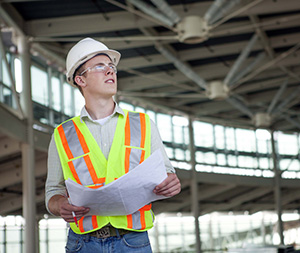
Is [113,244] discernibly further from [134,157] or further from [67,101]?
[67,101]

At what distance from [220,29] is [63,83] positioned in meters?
8.08

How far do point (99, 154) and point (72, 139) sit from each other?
0.21 meters

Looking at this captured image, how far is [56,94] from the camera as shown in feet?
81.4

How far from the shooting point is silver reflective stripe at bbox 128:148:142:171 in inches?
124

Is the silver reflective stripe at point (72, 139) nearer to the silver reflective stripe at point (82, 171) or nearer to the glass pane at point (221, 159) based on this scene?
the silver reflective stripe at point (82, 171)

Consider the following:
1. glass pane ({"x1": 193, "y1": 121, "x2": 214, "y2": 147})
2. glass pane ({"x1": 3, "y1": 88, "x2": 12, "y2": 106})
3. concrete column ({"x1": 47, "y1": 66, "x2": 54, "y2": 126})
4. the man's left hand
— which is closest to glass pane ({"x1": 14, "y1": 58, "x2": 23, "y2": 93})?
glass pane ({"x1": 3, "y1": 88, "x2": 12, "y2": 106})

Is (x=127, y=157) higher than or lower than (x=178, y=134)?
lower

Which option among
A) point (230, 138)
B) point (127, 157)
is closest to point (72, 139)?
point (127, 157)

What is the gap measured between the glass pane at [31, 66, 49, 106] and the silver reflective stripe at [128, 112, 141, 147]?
63.7 ft

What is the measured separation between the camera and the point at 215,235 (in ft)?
145

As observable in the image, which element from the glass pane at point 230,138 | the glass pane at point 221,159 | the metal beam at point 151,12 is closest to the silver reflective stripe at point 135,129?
the metal beam at point 151,12

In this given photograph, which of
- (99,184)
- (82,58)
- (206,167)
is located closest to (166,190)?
(99,184)

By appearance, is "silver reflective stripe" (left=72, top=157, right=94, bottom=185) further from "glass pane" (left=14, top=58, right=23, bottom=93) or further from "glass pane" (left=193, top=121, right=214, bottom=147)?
"glass pane" (left=193, top=121, right=214, bottom=147)

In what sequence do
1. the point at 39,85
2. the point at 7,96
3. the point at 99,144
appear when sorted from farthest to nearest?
the point at 39,85
the point at 7,96
the point at 99,144
